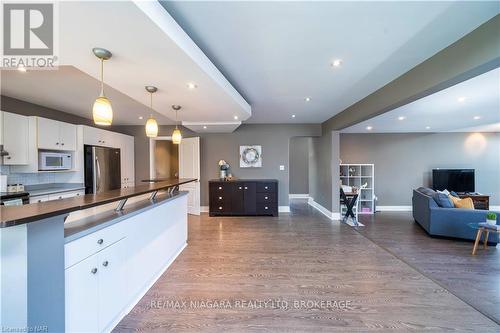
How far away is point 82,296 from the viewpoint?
4.63 feet

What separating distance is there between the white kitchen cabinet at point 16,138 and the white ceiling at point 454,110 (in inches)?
249

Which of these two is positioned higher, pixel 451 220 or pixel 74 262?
pixel 74 262

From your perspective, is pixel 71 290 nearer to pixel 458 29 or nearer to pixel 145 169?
pixel 458 29

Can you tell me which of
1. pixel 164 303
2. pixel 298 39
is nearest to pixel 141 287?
pixel 164 303

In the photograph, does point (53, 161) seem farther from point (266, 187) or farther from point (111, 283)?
point (266, 187)

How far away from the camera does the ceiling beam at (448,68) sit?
161 centimetres

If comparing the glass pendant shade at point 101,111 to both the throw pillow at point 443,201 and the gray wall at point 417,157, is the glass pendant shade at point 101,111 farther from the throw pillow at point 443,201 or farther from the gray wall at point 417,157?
the gray wall at point 417,157

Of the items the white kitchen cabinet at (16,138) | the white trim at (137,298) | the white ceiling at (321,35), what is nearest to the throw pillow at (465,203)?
the white ceiling at (321,35)

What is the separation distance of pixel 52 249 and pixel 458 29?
3.35 meters

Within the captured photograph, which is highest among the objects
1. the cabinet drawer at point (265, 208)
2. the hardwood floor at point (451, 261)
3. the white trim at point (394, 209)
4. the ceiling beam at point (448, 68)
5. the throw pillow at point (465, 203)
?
the ceiling beam at point (448, 68)

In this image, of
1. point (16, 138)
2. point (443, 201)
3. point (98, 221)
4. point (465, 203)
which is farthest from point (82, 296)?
point (465, 203)

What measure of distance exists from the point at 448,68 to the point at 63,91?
4.86 metres

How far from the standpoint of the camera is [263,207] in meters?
5.37

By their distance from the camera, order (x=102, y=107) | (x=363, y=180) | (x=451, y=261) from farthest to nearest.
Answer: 1. (x=363, y=180)
2. (x=451, y=261)
3. (x=102, y=107)
